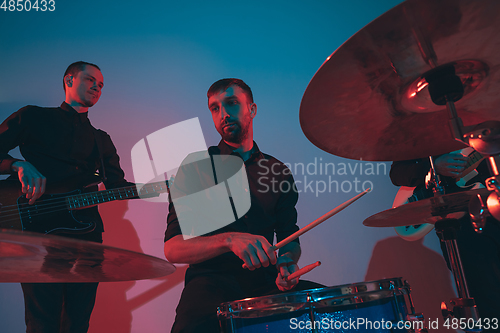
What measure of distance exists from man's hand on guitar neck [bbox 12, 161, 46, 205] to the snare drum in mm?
1084

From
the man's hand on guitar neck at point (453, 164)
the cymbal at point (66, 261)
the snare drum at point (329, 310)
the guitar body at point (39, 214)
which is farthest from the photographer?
the guitar body at point (39, 214)

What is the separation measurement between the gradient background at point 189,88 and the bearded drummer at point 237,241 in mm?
371

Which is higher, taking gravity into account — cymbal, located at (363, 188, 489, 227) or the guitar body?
the guitar body

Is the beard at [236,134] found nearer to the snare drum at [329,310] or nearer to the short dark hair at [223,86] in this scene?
the short dark hair at [223,86]

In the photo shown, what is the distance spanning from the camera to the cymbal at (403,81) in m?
0.54

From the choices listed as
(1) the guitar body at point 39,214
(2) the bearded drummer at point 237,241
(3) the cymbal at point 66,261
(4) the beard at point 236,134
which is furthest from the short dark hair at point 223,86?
(3) the cymbal at point 66,261

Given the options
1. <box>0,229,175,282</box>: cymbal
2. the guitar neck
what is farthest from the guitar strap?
<box>0,229,175,282</box>: cymbal

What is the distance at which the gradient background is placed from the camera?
1731 millimetres

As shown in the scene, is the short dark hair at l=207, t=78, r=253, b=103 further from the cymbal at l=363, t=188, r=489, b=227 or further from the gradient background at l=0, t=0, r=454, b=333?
the cymbal at l=363, t=188, r=489, b=227

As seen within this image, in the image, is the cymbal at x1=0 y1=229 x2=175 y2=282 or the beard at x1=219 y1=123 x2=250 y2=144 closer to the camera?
the cymbal at x1=0 y1=229 x2=175 y2=282

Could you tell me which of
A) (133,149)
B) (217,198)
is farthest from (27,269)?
(133,149)

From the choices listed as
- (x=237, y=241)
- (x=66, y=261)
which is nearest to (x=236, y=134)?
(x=237, y=241)

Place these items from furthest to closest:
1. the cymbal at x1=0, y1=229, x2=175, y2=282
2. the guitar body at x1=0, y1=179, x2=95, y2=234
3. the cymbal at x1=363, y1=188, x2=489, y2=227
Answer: the guitar body at x1=0, y1=179, x2=95, y2=234, the cymbal at x1=363, y1=188, x2=489, y2=227, the cymbal at x1=0, y1=229, x2=175, y2=282

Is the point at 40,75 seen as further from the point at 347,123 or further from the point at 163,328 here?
the point at 347,123
